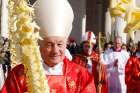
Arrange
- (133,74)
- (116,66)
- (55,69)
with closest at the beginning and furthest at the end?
(55,69) < (133,74) < (116,66)

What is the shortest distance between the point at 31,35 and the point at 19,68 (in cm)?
167

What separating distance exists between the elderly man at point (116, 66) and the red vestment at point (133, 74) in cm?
51

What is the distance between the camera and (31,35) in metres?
2.42

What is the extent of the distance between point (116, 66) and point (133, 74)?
839mm

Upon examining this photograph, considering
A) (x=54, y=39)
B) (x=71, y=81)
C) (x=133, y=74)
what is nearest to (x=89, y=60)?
(x=133, y=74)

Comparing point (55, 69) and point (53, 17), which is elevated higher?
point (53, 17)

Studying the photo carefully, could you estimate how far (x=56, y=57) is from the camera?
3.85 metres

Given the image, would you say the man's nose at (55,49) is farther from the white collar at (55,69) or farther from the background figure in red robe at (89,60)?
the background figure in red robe at (89,60)

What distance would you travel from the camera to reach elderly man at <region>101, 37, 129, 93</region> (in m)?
10.4

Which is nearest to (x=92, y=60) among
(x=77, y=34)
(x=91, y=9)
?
(x=77, y=34)

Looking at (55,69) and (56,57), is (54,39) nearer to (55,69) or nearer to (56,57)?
(56,57)

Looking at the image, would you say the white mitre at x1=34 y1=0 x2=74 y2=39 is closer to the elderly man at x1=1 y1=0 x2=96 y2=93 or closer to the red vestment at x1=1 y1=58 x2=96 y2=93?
the elderly man at x1=1 y1=0 x2=96 y2=93

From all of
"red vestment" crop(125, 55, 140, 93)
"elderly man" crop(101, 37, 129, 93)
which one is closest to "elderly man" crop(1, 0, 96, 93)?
"red vestment" crop(125, 55, 140, 93)

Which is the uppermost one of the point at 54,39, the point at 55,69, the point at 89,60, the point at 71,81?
the point at 54,39
